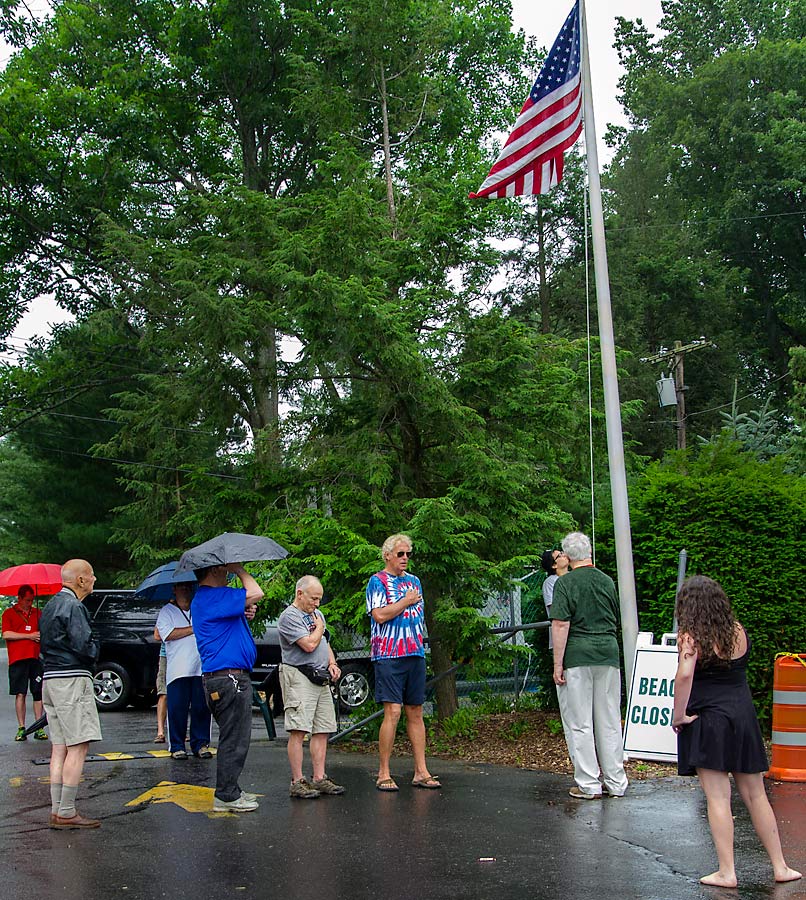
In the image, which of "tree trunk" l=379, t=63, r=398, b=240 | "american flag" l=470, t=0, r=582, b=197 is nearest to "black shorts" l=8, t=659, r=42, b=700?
"tree trunk" l=379, t=63, r=398, b=240

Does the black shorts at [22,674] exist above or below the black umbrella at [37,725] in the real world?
above

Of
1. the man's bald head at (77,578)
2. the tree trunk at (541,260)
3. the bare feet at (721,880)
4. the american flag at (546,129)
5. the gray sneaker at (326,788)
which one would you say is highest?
the tree trunk at (541,260)

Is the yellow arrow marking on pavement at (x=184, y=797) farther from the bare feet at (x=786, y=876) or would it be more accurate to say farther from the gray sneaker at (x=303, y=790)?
the bare feet at (x=786, y=876)

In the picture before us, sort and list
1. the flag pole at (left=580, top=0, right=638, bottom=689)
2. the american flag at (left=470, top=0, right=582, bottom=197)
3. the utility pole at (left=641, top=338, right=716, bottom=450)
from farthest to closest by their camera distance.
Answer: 1. the utility pole at (left=641, top=338, right=716, bottom=450)
2. the american flag at (left=470, top=0, right=582, bottom=197)
3. the flag pole at (left=580, top=0, right=638, bottom=689)

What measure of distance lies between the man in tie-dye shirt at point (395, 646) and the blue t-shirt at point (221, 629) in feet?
3.55

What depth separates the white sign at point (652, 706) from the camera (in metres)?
8.97

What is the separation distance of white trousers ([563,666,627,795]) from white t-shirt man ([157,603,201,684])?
407 centimetres

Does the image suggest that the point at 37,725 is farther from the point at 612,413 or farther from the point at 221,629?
the point at 612,413

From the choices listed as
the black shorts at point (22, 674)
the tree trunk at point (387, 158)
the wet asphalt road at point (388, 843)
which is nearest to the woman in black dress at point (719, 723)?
the wet asphalt road at point (388, 843)

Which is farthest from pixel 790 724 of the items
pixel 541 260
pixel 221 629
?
pixel 541 260

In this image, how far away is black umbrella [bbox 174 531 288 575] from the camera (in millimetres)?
7793

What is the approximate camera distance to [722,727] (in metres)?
5.62

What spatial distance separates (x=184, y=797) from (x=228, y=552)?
2.08 meters

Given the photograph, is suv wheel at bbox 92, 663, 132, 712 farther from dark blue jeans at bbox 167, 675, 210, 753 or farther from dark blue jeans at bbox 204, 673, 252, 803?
dark blue jeans at bbox 204, 673, 252, 803
